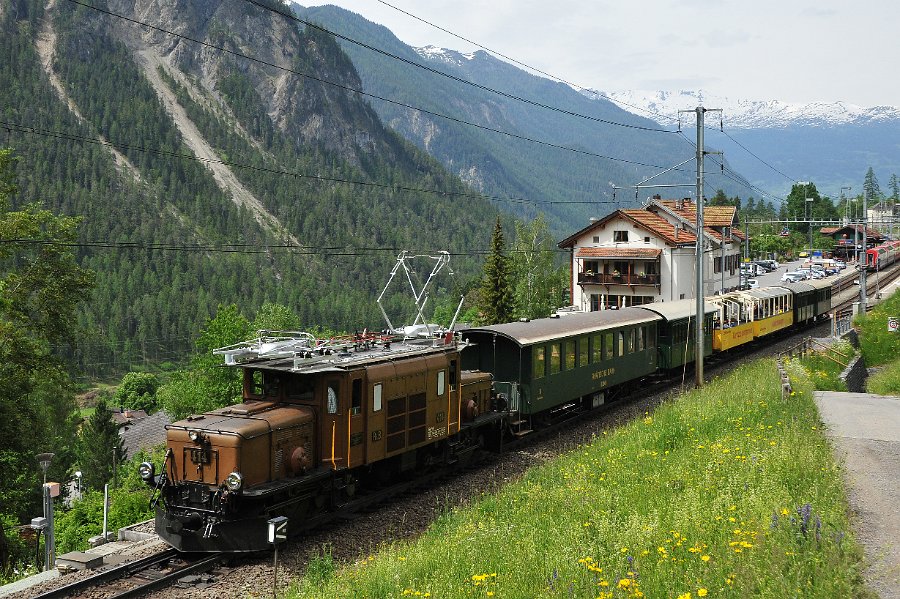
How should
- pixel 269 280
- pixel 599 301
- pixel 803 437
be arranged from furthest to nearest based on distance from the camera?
pixel 269 280 < pixel 599 301 < pixel 803 437

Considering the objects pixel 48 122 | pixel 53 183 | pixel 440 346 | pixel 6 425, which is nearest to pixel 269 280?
pixel 53 183

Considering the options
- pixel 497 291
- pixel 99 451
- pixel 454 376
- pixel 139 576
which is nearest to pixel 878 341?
pixel 497 291

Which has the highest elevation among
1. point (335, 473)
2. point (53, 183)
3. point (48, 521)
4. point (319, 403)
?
point (53, 183)

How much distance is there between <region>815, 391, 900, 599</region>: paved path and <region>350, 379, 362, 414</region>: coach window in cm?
903

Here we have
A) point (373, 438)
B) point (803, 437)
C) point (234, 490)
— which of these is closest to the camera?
point (234, 490)

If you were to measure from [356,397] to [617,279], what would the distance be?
4985 cm

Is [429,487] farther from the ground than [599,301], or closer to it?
closer to it

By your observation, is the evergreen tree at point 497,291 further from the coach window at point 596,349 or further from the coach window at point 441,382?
the coach window at point 441,382

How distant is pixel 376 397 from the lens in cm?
1667

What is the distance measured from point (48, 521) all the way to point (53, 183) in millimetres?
188256

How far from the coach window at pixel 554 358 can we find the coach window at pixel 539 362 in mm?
422

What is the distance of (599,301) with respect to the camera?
65000 millimetres

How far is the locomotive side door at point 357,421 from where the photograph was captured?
628 inches

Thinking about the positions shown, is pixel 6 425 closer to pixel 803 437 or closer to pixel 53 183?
pixel 803 437
